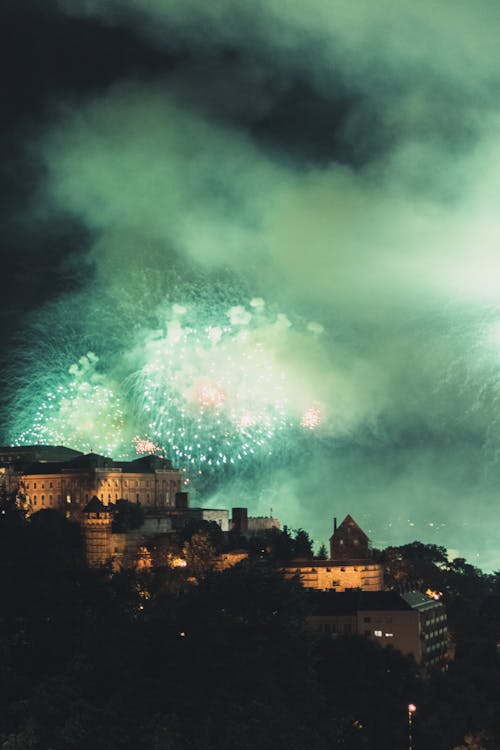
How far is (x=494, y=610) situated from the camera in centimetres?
10906

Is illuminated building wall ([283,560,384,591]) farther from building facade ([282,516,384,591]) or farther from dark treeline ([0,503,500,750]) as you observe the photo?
dark treeline ([0,503,500,750])

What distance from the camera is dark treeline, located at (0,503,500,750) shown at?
161 ft

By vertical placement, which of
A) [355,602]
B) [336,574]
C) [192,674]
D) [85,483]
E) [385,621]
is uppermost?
[85,483]

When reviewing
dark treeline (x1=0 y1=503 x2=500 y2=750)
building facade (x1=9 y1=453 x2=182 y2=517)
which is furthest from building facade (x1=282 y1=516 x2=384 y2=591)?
dark treeline (x1=0 y1=503 x2=500 y2=750)

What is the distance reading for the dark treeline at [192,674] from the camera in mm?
49062

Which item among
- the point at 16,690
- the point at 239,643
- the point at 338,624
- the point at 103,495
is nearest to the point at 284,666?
the point at 239,643

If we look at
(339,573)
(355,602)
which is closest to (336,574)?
(339,573)

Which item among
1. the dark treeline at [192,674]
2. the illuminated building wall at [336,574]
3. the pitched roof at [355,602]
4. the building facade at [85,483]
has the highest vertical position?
the building facade at [85,483]

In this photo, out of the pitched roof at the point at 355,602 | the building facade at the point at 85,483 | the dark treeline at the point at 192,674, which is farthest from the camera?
the building facade at the point at 85,483

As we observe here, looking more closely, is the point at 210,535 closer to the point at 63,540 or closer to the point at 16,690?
the point at 63,540

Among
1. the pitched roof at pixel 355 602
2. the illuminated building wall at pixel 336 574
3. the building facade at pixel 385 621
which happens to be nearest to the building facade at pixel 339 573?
the illuminated building wall at pixel 336 574

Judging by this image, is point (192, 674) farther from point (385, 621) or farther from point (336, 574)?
point (336, 574)

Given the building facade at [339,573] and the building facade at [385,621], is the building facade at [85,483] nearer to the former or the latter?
the building facade at [339,573]

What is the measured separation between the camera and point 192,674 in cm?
5381
